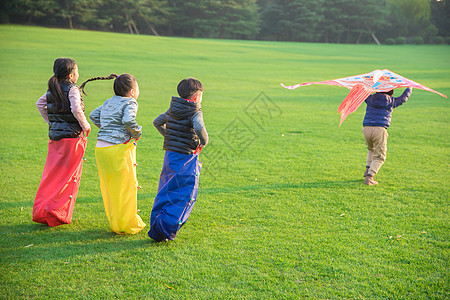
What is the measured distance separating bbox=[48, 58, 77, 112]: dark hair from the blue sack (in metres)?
1.41

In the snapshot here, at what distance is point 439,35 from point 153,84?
55.5m

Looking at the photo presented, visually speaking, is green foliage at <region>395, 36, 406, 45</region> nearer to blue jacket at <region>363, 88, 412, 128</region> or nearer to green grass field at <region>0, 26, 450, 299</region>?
green grass field at <region>0, 26, 450, 299</region>

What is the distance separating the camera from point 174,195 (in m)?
4.23

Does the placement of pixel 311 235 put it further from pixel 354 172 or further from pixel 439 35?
pixel 439 35

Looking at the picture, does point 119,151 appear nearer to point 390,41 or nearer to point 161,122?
point 161,122

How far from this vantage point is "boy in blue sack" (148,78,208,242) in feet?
13.8

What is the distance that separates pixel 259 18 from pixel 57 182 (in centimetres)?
5962

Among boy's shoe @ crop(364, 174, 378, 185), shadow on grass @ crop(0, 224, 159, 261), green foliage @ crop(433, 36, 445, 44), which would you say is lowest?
shadow on grass @ crop(0, 224, 159, 261)

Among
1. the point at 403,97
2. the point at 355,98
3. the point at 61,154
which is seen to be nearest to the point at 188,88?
the point at 61,154

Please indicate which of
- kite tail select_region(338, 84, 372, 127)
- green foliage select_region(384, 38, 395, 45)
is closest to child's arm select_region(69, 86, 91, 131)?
kite tail select_region(338, 84, 372, 127)

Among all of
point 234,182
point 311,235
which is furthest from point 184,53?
point 311,235

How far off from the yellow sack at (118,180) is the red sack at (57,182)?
0.47 m

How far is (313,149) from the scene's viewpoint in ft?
28.7

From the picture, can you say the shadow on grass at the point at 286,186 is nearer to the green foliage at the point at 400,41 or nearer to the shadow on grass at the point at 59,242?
the shadow on grass at the point at 59,242
